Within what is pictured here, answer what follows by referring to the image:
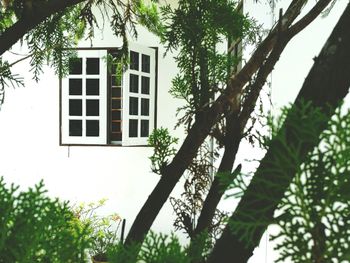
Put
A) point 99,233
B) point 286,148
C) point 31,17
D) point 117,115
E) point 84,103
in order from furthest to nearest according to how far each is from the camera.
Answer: point 117,115
point 84,103
point 99,233
point 31,17
point 286,148

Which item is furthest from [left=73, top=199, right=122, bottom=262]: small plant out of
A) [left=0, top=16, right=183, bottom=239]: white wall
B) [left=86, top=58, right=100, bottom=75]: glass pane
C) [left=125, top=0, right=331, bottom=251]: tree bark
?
[left=125, top=0, right=331, bottom=251]: tree bark

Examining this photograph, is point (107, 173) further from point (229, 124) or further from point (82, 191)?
point (229, 124)

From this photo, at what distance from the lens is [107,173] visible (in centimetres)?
471

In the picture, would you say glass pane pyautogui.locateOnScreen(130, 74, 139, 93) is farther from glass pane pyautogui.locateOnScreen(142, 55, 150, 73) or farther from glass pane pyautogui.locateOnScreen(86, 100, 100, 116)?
glass pane pyautogui.locateOnScreen(86, 100, 100, 116)

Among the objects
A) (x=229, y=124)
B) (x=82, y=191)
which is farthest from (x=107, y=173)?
(x=229, y=124)

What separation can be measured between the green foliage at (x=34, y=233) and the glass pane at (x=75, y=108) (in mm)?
4289

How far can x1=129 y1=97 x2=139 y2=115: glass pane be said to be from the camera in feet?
14.1

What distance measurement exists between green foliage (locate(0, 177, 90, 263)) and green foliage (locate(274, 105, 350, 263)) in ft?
0.54

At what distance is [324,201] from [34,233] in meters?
0.21

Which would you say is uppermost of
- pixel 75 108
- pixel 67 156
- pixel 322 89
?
pixel 75 108

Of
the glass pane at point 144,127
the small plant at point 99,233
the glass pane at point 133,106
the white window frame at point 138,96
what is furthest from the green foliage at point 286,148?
the glass pane at point 144,127

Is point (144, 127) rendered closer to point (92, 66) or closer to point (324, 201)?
point (92, 66)

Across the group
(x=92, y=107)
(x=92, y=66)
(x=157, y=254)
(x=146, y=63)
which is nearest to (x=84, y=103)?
(x=92, y=107)

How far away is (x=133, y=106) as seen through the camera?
14.3ft
